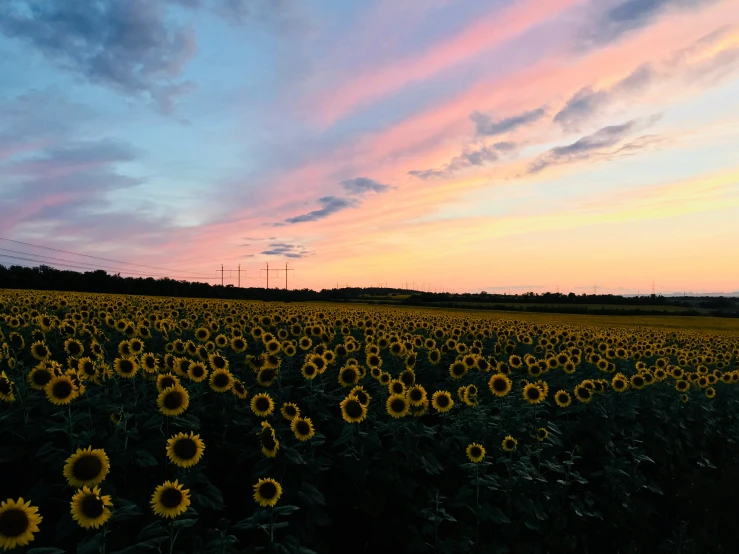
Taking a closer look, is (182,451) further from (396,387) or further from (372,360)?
(372,360)

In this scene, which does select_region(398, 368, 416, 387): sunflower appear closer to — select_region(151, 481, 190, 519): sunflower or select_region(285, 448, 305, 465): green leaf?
select_region(285, 448, 305, 465): green leaf

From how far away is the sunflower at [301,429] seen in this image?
220 inches

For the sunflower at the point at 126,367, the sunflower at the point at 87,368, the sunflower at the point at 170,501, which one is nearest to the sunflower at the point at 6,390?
the sunflower at the point at 87,368

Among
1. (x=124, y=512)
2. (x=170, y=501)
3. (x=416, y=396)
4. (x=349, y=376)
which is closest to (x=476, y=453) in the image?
(x=416, y=396)

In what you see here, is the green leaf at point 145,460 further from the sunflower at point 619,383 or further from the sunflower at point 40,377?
the sunflower at point 619,383

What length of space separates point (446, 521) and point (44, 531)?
4161mm

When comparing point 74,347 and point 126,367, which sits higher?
point 74,347

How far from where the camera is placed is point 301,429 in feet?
18.6

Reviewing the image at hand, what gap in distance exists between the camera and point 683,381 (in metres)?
11.7

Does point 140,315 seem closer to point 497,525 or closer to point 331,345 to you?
point 331,345

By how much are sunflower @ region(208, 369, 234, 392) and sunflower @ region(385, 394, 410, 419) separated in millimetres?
1983

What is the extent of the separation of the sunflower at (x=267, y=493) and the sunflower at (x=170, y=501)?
0.66m

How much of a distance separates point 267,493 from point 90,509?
4.50ft

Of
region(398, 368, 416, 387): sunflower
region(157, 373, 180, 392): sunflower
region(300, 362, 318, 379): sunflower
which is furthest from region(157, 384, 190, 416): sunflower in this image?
region(398, 368, 416, 387): sunflower
